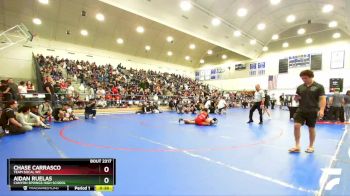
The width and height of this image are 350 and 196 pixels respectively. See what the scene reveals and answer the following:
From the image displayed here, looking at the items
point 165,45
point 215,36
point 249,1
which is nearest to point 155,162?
point 249,1

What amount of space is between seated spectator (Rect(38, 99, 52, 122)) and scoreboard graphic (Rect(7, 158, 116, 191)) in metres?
9.26

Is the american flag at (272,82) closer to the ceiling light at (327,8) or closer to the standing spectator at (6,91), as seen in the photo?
the ceiling light at (327,8)

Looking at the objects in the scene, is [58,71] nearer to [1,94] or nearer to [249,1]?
[1,94]

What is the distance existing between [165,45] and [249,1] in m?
12.3

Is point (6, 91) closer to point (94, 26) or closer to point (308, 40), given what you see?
point (94, 26)

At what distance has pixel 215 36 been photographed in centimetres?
1950

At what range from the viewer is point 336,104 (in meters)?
10.4

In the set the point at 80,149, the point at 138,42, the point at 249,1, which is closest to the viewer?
the point at 80,149

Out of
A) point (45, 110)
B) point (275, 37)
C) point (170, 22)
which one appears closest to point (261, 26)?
point (275, 37)

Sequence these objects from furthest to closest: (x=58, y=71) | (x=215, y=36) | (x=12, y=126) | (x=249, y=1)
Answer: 1. (x=215, y=36)
2. (x=58, y=71)
3. (x=249, y=1)
4. (x=12, y=126)

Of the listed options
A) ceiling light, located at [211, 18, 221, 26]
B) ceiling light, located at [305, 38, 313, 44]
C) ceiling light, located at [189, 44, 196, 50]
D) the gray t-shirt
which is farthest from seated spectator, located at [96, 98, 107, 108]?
ceiling light, located at [305, 38, 313, 44]

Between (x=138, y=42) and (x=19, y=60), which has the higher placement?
(x=138, y=42)

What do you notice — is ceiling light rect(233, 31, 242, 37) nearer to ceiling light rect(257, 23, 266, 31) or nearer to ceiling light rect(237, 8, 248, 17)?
ceiling light rect(257, 23, 266, 31)

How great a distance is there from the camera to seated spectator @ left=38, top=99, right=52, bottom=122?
10.1 meters
